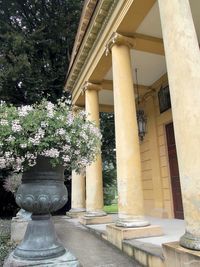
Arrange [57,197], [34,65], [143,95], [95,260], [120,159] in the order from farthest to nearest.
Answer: [34,65]
[143,95]
[120,159]
[95,260]
[57,197]

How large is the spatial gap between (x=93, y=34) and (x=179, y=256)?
6262 millimetres

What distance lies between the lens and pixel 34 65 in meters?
16.0

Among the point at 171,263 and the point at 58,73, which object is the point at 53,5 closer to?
the point at 58,73

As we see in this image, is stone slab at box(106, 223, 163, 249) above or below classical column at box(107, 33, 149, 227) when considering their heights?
below

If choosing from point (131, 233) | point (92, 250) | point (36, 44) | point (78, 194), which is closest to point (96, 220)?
point (92, 250)

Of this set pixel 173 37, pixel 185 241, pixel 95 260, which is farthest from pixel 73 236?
pixel 173 37

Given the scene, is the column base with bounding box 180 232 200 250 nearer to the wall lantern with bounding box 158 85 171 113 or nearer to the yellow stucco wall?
the yellow stucco wall

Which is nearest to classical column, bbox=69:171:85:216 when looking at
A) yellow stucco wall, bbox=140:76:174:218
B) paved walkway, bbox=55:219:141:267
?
yellow stucco wall, bbox=140:76:174:218

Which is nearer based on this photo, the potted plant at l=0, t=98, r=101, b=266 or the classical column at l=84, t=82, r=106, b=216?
the potted plant at l=0, t=98, r=101, b=266

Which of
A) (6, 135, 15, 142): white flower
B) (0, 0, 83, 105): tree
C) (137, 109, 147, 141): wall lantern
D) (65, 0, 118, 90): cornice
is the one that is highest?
(0, 0, 83, 105): tree

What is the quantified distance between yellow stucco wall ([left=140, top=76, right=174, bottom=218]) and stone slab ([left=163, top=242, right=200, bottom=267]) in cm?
536

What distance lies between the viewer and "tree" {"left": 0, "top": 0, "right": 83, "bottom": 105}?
14.5 meters

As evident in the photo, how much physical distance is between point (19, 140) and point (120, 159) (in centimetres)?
279

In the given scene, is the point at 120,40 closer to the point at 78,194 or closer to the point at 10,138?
the point at 10,138
